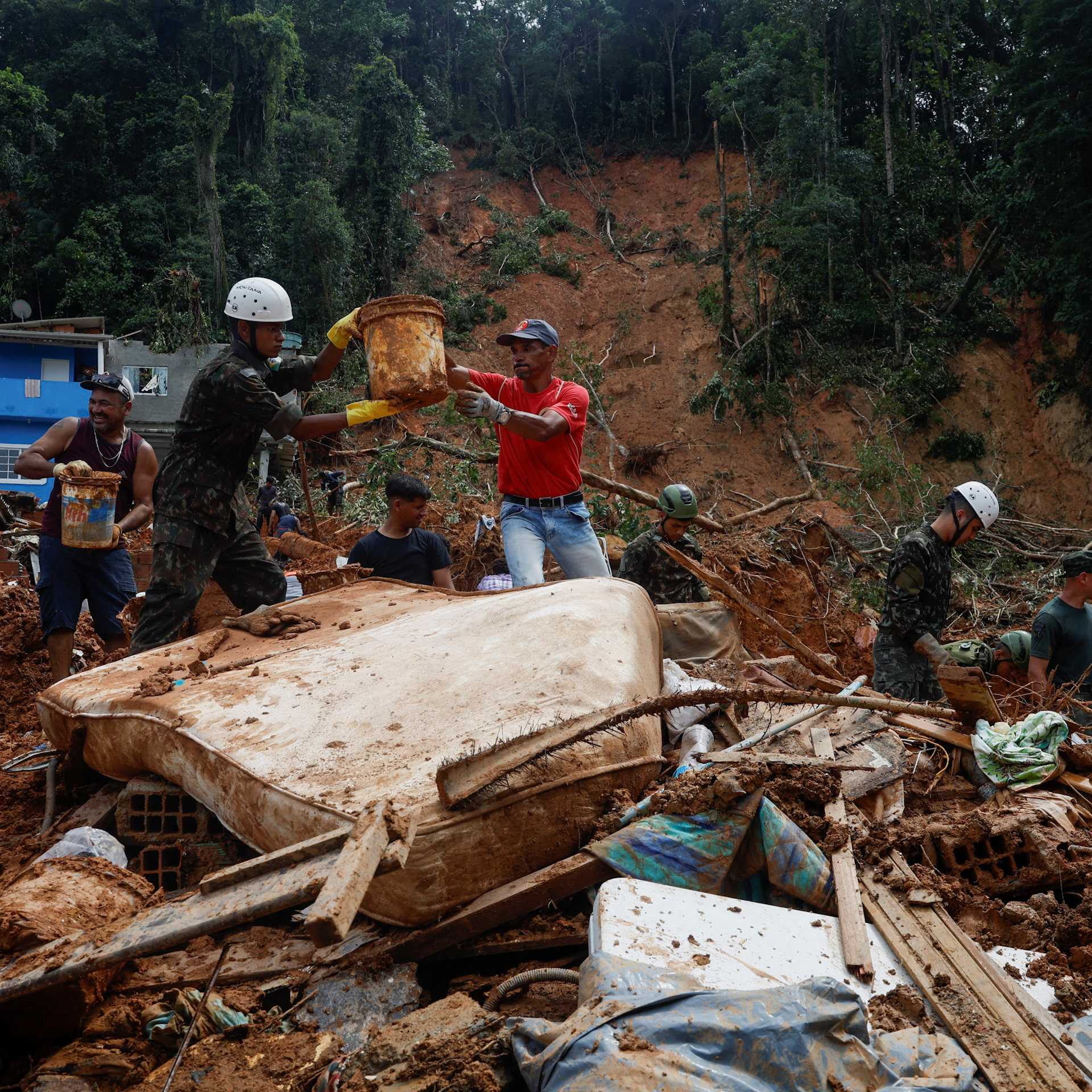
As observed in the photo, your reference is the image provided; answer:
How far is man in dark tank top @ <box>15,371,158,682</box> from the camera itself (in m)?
3.95

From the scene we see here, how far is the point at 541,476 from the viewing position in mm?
4301

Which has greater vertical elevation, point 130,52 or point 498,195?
point 130,52

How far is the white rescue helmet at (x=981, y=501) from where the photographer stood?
4.16 m

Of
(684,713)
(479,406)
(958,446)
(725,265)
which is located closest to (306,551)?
(479,406)

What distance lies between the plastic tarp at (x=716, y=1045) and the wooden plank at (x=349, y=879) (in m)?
0.40

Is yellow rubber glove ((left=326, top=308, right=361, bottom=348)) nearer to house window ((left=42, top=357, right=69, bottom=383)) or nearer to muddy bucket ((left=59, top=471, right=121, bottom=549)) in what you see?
muddy bucket ((left=59, top=471, right=121, bottom=549))

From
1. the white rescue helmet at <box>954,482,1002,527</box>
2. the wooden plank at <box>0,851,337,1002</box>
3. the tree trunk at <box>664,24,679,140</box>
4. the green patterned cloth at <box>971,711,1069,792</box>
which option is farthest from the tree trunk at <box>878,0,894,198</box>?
the wooden plank at <box>0,851,337,1002</box>

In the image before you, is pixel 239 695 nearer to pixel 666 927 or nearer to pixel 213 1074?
pixel 213 1074

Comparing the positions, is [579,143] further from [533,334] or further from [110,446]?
[110,446]

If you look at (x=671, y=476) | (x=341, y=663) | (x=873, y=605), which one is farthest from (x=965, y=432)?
(x=341, y=663)

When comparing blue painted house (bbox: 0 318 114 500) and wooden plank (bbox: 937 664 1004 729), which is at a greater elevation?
blue painted house (bbox: 0 318 114 500)

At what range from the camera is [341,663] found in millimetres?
2918

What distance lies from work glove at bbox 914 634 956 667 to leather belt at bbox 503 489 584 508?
69.4 inches

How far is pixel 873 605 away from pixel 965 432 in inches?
376
